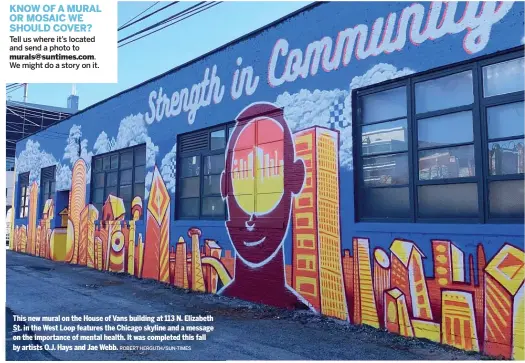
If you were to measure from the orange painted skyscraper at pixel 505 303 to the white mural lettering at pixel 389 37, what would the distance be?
8.38 ft

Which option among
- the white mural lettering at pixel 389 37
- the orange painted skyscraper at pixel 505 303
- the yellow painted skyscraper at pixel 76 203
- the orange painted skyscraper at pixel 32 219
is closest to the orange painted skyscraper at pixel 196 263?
the white mural lettering at pixel 389 37

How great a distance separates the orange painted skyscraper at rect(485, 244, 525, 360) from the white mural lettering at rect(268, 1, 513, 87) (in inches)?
101

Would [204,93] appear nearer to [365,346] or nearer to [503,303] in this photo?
[365,346]

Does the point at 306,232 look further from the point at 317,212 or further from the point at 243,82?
the point at 243,82

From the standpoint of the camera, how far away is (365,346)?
18.9 feet

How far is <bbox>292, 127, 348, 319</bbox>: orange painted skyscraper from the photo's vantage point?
700 cm

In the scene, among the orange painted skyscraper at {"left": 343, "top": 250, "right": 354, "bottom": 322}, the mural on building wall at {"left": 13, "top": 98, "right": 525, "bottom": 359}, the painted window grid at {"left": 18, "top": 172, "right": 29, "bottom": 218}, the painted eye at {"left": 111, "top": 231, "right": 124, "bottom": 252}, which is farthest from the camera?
the painted window grid at {"left": 18, "top": 172, "right": 29, "bottom": 218}

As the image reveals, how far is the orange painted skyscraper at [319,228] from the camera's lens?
7000 mm

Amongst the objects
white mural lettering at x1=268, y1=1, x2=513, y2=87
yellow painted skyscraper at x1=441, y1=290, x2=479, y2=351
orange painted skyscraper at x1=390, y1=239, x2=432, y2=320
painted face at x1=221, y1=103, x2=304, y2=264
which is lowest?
yellow painted skyscraper at x1=441, y1=290, x2=479, y2=351

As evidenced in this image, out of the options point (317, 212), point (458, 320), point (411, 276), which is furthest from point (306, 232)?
point (458, 320)

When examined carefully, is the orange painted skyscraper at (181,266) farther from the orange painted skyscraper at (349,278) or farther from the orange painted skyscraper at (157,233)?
the orange painted skyscraper at (349,278)

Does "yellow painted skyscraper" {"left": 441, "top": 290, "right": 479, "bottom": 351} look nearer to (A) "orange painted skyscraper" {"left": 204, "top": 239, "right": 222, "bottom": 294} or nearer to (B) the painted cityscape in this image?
(B) the painted cityscape

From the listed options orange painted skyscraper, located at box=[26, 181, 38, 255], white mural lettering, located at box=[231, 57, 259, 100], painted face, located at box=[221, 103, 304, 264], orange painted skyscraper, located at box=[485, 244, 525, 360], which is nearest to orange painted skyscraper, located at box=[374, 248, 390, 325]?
orange painted skyscraper, located at box=[485, 244, 525, 360]

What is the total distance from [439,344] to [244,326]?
280 centimetres
